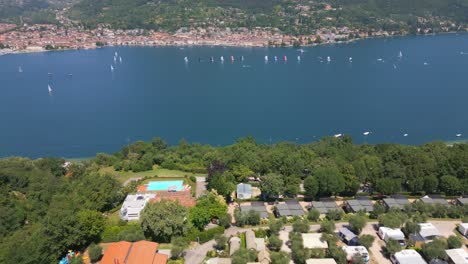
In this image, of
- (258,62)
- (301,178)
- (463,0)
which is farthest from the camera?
(463,0)

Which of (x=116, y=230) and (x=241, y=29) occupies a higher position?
(x=241, y=29)

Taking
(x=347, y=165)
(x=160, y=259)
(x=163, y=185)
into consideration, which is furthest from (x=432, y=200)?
(x=163, y=185)

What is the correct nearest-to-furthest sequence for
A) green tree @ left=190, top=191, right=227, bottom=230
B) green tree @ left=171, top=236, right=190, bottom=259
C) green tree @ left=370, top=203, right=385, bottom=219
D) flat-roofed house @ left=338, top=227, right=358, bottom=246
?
green tree @ left=171, top=236, right=190, bottom=259 < flat-roofed house @ left=338, top=227, right=358, bottom=246 < green tree @ left=190, top=191, right=227, bottom=230 < green tree @ left=370, top=203, right=385, bottom=219

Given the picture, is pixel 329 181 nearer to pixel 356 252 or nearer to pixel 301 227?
pixel 301 227

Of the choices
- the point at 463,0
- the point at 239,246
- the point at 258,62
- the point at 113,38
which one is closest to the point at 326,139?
the point at 239,246

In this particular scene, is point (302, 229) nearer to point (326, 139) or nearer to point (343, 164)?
point (343, 164)

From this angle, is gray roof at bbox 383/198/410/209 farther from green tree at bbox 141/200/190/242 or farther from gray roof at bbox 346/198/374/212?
green tree at bbox 141/200/190/242

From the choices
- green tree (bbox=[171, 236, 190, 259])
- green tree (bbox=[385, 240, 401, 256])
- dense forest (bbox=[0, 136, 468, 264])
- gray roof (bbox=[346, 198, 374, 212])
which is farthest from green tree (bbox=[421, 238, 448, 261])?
green tree (bbox=[171, 236, 190, 259])
